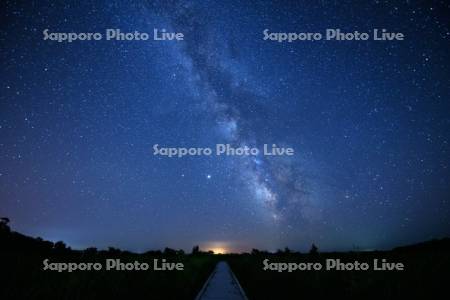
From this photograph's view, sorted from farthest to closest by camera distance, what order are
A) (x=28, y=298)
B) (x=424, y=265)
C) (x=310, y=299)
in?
1. (x=310, y=299)
2. (x=424, y=265)
3. (x=28, y=298)

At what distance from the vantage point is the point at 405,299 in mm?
8758

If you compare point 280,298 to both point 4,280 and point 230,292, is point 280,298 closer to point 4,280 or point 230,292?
point 230,292

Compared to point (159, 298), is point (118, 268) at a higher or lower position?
higher

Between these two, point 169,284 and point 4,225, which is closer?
point 169,284

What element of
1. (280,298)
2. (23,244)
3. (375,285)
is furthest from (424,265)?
(23,244)

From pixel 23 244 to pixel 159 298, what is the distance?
20.2 meters

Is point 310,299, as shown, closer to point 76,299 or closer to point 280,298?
point 280,298

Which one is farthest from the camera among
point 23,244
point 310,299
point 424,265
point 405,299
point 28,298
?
point 23,244

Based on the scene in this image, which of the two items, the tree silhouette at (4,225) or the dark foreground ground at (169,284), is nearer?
the dark foreground ground at (169,284)

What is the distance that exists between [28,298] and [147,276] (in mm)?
6829

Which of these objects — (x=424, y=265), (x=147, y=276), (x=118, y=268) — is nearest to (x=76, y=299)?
(x=118, y=268)

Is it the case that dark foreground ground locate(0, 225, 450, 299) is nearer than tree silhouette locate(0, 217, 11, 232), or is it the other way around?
dark foreground ground locate(0, 225, 450, 299)

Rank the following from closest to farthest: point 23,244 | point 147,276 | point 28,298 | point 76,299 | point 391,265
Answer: point 28,298
point 76,299
point 391,265
point 147,276
point 23,244

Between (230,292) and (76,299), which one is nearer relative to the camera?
(76,299)
